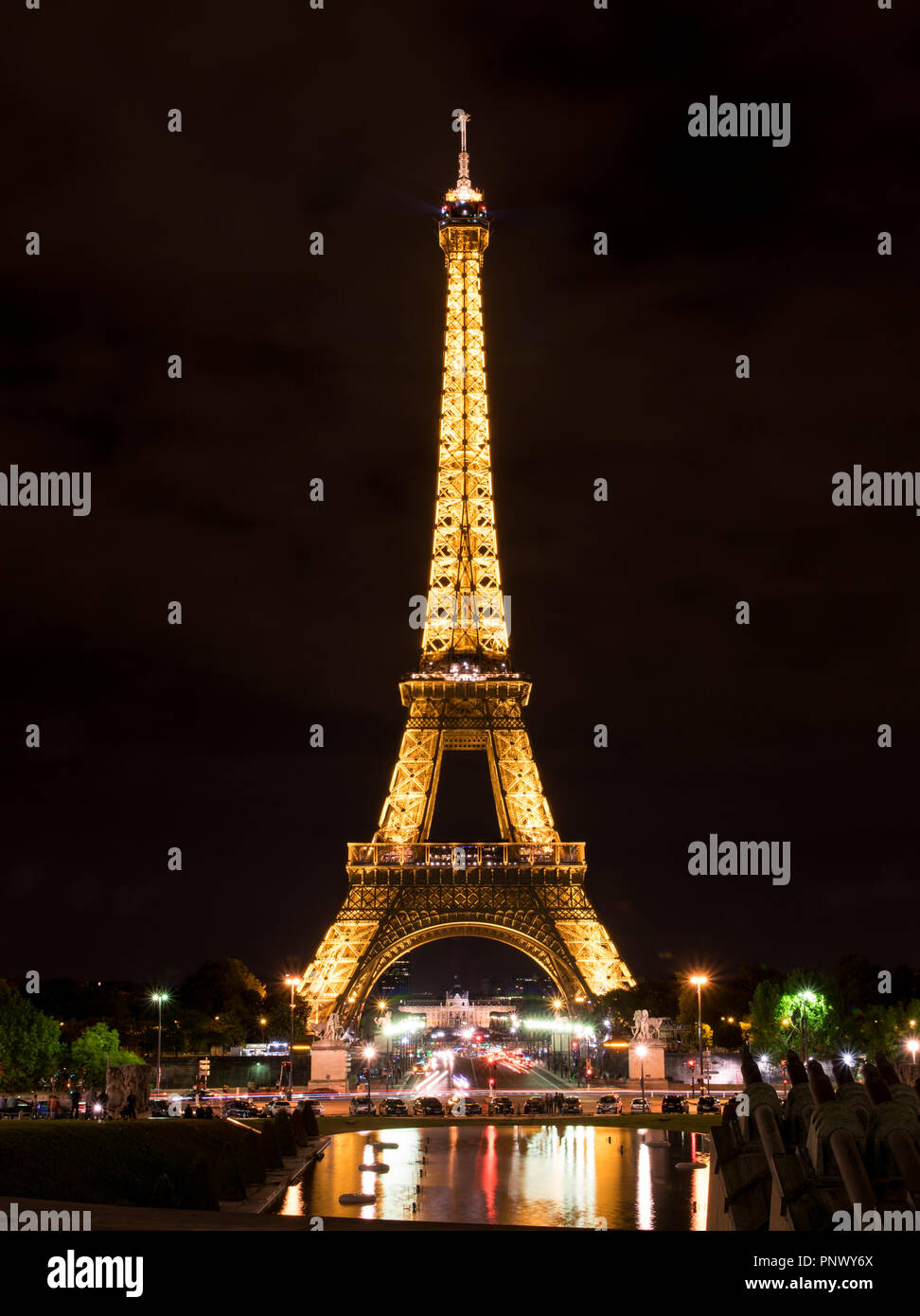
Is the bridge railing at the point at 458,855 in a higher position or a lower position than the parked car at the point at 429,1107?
higher

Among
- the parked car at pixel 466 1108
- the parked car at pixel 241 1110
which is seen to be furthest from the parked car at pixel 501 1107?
the parked car at pixel 241 1110

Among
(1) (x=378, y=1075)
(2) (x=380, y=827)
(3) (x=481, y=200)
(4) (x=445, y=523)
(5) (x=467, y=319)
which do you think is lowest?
(1) (x=378, y=1075)

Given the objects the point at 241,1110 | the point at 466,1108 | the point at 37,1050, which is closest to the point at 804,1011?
the point at 466,1108

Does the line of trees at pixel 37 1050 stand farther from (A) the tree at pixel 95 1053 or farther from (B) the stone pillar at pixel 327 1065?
(B) the stone pillar at pixel 327 1065

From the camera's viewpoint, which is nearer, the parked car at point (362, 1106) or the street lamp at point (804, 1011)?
the parked car at point (362, 1106)
